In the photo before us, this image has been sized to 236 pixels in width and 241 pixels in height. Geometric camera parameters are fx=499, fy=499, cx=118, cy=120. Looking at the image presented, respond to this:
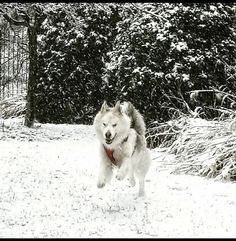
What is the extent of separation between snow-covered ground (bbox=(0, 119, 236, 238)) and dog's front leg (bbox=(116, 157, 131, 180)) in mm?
537

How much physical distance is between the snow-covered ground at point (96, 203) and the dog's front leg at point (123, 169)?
0.54 meters

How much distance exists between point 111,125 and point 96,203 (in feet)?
4.17

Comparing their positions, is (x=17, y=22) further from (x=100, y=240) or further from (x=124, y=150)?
(x=100, y=240)

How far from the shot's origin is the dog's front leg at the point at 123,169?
23.4 ft

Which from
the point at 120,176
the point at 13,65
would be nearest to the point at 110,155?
the point at 120,176

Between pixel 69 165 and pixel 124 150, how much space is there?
3620mm

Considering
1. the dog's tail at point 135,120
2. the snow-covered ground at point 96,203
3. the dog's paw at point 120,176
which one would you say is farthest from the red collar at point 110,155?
the dog's tail at point 135,120

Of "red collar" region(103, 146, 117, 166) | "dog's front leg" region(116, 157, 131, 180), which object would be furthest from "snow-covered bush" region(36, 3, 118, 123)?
"dog's front leg" region(116, 157, 131, 180)

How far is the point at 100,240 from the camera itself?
19.5 feet

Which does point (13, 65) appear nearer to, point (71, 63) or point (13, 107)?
point (13, 107)

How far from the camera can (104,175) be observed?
24.6 ft

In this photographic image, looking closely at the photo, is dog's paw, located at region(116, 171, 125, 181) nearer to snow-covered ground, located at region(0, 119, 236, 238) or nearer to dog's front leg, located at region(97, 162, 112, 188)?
dog's front leg, located at region(97, 162, 112, 188)

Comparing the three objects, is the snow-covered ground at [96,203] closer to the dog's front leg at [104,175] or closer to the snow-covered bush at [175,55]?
the dog's front leg at [104,175]

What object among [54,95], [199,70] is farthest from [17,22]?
[199,70]
